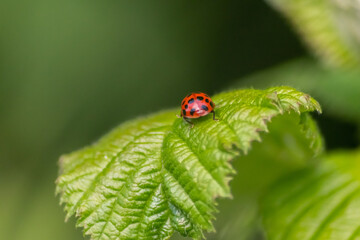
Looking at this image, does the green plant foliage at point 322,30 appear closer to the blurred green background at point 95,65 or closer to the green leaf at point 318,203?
the green leaf at point 318,203

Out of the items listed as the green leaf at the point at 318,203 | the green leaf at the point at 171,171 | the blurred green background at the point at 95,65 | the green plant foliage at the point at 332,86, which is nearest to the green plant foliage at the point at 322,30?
the green plant foliage at the point at 332,86

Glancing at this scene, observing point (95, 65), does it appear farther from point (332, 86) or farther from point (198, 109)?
point (198, 109)

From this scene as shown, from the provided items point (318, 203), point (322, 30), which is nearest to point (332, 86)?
point (322, 30)

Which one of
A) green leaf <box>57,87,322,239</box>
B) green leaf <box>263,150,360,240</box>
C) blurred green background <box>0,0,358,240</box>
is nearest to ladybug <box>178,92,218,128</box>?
green leaf <box>57,87,322,239</box>

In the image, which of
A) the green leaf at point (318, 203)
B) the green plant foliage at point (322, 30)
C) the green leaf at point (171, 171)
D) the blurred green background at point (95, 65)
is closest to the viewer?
the green leaf at point (171, 171)

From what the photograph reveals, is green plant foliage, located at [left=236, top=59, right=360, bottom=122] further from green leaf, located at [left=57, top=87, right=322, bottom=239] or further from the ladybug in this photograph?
green leaf, located at [left=57, top=87, right=322, bottom=239]

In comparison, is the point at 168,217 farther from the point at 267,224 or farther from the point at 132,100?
the point at 132,100

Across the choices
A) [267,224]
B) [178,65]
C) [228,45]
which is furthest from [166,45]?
[267,224]
